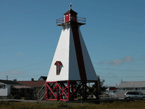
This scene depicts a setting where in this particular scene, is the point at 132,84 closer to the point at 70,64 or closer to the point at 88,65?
the point at 88,65

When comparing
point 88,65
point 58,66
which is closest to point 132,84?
point 88,65

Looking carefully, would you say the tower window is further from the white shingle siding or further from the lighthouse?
the white shingle siding

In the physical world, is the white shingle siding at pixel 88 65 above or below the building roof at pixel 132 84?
above

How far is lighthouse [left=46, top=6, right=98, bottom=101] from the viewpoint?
4266 centimetres

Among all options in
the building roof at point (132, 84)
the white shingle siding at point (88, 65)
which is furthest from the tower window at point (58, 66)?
the building roof at point (132, 84)

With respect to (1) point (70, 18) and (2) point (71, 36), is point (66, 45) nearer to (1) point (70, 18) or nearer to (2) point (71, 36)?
(2) point (71, 36)

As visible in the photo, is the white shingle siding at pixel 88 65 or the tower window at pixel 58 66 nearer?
the tower window at pixel 58 66

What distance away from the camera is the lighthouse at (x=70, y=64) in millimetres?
42656

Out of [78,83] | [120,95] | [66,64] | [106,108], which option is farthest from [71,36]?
[120,95]

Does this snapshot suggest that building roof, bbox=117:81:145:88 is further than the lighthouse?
Yes

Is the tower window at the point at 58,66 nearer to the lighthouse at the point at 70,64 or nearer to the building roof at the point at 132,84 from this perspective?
the lighthouse at the point at 70,64

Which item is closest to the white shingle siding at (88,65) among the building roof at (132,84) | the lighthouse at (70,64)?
the lighthouse at (70,64)

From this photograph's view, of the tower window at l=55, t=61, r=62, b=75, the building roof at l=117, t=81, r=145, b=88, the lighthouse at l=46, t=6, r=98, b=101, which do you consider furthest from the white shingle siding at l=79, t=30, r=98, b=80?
the building roof at l=117, t=81, r=145, b=88

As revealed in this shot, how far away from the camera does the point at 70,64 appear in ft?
140
